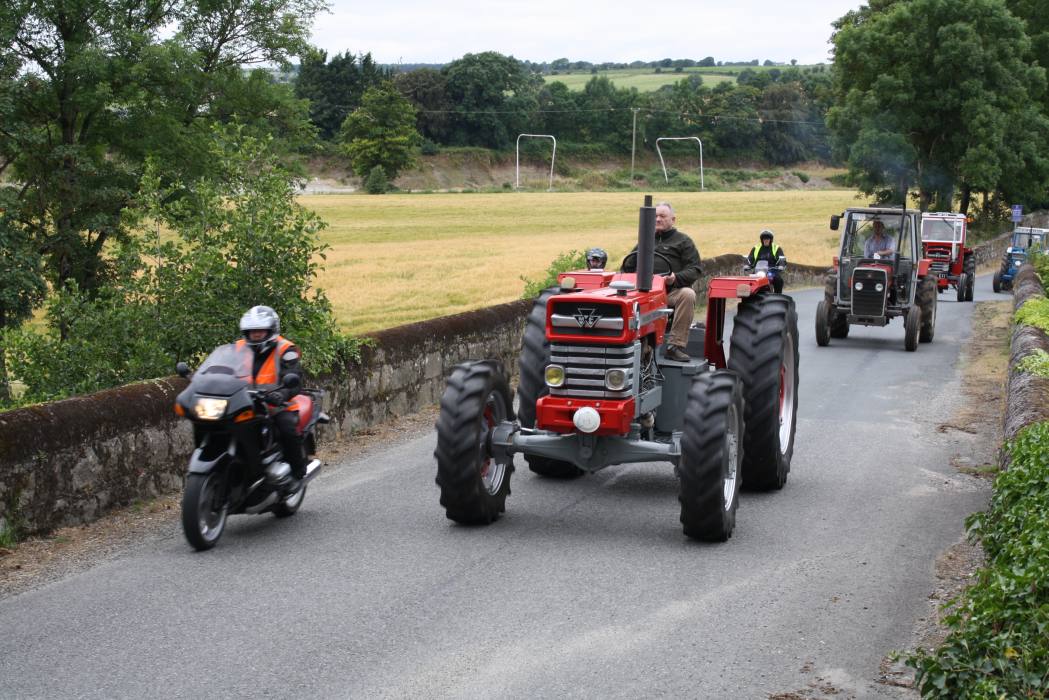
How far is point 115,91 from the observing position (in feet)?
66.4

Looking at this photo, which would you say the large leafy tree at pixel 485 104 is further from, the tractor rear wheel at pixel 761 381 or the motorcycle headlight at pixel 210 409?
the motorcycle headlight at pixel 210 409

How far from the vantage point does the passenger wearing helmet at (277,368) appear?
29.4 feet

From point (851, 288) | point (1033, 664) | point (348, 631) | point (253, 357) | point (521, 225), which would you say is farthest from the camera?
point (521, 225)

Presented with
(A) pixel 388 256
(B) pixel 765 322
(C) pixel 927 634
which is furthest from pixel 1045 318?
(A) pixel 388 256

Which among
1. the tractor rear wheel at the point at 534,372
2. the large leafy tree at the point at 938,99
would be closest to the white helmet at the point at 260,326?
the tractor rear wheel at the point at 534,372

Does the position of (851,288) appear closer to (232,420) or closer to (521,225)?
(232,420)

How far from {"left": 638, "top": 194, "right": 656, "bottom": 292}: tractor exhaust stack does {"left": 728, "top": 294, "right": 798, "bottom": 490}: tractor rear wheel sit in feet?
4.06

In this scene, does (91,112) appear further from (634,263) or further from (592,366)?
(592,366)

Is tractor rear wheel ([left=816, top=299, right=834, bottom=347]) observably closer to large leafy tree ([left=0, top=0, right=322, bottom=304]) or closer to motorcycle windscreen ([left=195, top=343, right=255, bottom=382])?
large leafy tree ([left=0, top=0, right=322, bottom=304])

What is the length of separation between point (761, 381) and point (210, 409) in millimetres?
4293

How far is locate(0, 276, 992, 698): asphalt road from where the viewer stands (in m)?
6.16

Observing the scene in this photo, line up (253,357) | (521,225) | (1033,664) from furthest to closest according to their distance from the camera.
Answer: (521,225)
(253,357)
(1033,664)

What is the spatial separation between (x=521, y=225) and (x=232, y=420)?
211ft

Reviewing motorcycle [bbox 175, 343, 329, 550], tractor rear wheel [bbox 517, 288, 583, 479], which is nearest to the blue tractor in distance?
tractor rear wheel [bbox 517, 288, 583, 479]
